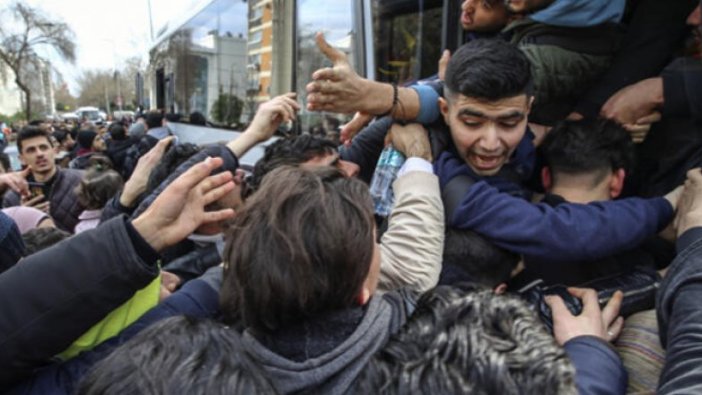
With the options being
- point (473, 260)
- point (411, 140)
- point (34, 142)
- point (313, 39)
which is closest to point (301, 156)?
point (411, 140)

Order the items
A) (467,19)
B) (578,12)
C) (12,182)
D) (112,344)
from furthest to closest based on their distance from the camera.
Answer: (12,182)
(467,19)
(578,12)
(112,344)

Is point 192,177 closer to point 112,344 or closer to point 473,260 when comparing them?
point 112,344

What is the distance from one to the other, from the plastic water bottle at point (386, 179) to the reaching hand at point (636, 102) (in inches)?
30.4

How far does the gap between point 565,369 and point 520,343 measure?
0.08 meters

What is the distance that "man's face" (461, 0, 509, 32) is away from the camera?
219cm

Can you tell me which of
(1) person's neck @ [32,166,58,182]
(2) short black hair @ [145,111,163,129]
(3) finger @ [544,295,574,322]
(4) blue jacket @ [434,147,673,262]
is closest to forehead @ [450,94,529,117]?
(4) blue jacket @ [434,147,673,262]

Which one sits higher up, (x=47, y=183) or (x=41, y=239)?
(x=41, y=239)

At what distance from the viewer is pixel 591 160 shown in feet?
5.93

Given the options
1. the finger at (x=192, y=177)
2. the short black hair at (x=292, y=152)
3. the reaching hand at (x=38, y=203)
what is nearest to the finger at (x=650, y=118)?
the short black hair at (x=292, y=152)

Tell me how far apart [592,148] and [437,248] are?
0.64m

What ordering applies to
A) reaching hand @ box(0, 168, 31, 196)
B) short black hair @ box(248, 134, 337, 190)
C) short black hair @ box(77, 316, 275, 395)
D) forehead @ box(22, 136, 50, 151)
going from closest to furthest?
1. short black hair @ box(77, 316, 275, 395)
2. short black hair @ box(248, 134, 337, 190)
3. reaching hand @ box(0, 168, 31, 196)
4. forehead @ box(22, 136, 50, 151)

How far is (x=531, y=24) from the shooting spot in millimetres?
2021

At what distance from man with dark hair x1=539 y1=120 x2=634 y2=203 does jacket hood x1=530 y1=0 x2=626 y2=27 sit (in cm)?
36

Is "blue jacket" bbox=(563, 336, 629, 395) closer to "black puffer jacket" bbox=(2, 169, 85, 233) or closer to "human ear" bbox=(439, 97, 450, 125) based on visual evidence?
"human ear" bbox=(439, 97, 450, 125)
